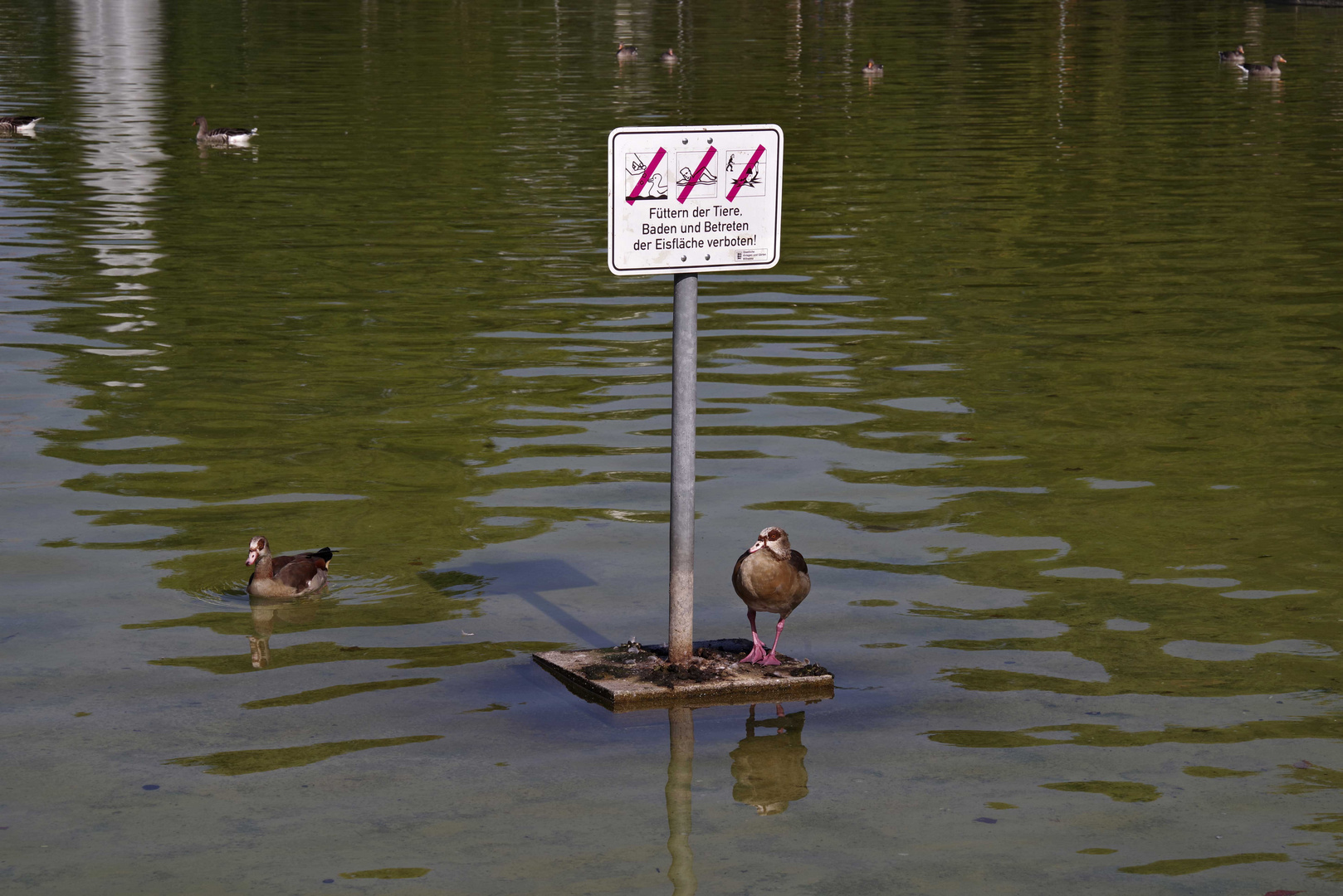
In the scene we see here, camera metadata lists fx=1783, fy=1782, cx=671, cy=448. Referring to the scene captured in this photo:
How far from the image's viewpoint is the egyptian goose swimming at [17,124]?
3509 centimetres

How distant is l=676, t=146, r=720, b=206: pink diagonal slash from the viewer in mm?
7668

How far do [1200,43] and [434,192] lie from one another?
4291cm

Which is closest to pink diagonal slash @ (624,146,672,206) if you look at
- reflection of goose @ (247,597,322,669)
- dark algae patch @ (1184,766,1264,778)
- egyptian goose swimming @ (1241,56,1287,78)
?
reflection of goose @ (247,597,322,669)

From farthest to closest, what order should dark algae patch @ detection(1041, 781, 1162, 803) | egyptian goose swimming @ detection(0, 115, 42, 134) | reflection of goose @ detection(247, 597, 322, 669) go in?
egyptian goose swimming @ detection(0, 115, 42, 134) → reflection of goose @ detection(247, 597, 322, 669) → dark algae patch @ detection(1041, 781, 1162, 803)

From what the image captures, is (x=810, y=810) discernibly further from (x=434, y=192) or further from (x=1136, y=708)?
(x=434, y=192)

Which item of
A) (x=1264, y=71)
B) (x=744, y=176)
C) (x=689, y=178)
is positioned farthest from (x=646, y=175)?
(x=1264, y=71)

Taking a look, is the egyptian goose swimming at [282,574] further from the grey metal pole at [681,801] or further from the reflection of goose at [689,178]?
the reflection of goose at [689,178]

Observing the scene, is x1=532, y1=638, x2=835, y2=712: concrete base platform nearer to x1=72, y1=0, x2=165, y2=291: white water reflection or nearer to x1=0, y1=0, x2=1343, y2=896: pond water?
x1=0, y1=0, x2=1343, y2=896: pond water

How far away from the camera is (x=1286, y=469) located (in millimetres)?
12086

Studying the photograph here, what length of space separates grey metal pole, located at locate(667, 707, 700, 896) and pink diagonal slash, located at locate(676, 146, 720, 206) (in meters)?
2.32

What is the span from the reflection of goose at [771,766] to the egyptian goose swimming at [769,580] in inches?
15.0

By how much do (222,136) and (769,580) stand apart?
26.4 meters

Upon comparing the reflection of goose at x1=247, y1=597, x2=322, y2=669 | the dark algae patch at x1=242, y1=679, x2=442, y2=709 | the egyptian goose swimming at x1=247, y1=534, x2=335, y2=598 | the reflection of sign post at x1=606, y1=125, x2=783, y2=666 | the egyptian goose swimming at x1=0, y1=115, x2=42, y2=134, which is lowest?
the dark algae patch at x1=242, y1=679, x2=442, y2=709

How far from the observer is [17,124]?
35281 millimetres
